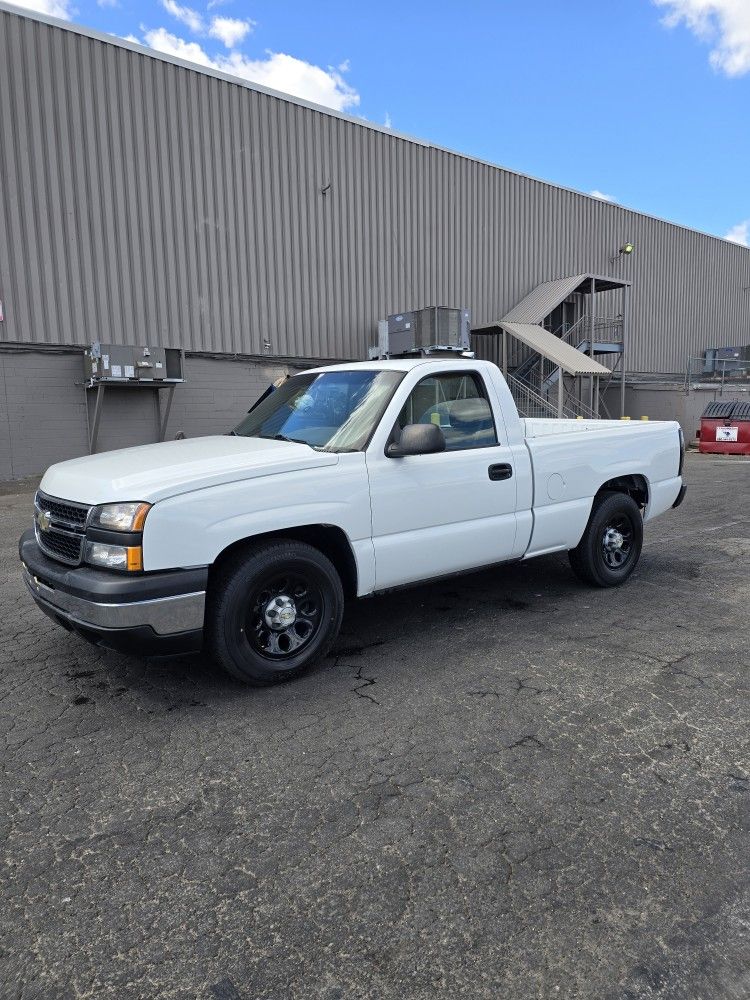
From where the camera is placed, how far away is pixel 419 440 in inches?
155

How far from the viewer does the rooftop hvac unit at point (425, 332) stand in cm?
1730

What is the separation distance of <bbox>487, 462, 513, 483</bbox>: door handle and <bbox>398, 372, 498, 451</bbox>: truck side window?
178 millimetres

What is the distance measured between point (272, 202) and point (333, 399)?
1496 centimetres

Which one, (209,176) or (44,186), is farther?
(209,176)

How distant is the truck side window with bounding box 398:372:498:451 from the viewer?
4.43 meters

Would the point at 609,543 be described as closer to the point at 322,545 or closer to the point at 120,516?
the point at 322,545

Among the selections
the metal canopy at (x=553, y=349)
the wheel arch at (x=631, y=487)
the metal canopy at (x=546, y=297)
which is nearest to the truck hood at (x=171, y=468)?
the wheel arch at (x=631, y=487)

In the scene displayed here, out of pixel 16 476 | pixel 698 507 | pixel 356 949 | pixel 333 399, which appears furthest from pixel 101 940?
pixel 16 476

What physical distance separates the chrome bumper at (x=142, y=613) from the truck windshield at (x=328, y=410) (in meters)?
1.31

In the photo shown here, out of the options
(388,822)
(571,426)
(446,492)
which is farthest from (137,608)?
(571,426)

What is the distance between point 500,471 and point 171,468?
224 centimetres

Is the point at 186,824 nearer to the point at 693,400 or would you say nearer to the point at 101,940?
the point at 101,940

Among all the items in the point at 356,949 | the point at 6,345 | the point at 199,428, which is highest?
the point at 6,345

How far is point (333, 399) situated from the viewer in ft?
14.9
